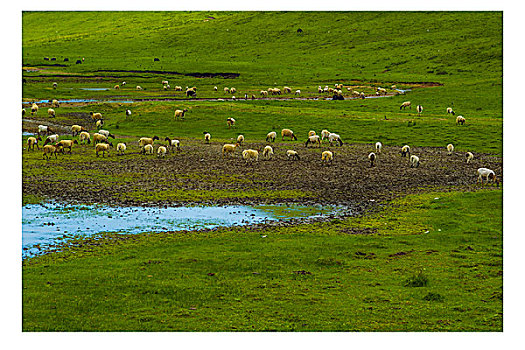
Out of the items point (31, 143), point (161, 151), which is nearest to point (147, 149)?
point (161, 151)

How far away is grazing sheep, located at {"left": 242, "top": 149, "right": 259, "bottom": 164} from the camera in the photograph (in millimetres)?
38438

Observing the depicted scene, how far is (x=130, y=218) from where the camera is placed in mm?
23812

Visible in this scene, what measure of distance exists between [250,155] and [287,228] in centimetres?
1695

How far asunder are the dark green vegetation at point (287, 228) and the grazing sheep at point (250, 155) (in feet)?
2.49

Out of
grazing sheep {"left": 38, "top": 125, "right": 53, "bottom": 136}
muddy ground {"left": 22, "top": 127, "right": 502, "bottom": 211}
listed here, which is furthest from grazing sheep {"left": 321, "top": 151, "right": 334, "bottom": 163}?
grazing sheep {"left": 38, "top": 125, "right": 53, "bottom": 136}

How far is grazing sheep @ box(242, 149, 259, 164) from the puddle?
40.5ft

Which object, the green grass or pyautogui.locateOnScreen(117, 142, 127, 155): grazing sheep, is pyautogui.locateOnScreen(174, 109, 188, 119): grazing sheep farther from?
the green grass

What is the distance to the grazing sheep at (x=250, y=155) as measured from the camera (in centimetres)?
3844

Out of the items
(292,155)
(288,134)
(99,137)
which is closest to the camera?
(292,155)

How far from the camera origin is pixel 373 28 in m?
136

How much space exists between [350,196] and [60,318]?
1839 cm

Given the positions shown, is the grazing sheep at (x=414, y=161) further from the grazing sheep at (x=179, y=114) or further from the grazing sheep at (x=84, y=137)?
the grazing sheep at (x=179, y=114)

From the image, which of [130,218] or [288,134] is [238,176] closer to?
[130,218]

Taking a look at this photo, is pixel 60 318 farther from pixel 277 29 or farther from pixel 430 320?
pixel 277 29
